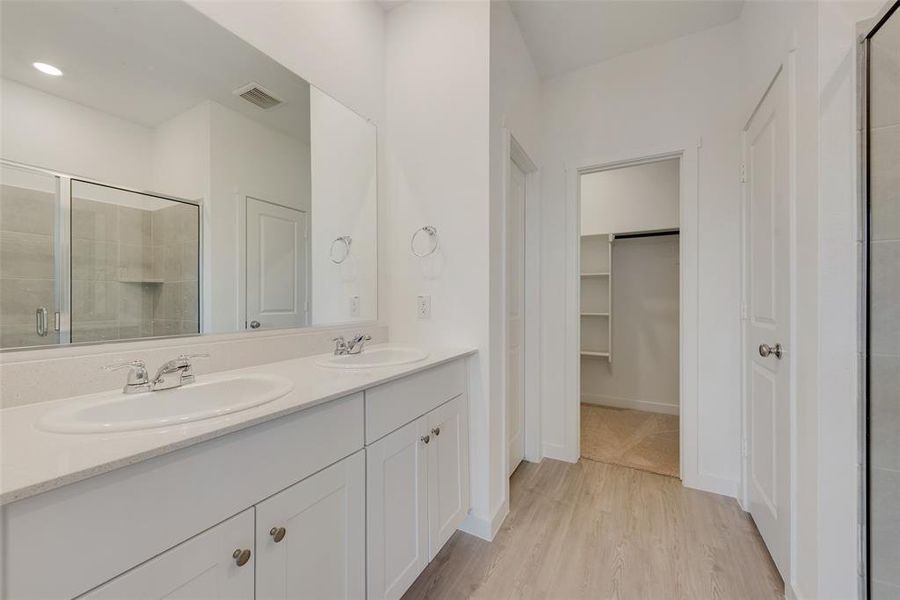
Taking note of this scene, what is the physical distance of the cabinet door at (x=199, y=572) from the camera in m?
0.62

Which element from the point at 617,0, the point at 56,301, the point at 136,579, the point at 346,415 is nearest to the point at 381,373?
the point at 346,415

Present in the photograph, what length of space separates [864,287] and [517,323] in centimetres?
156

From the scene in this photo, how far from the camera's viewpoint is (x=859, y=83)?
1102 millimetres

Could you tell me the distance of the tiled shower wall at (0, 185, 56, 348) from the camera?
0.86 m

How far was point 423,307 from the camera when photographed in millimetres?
1875

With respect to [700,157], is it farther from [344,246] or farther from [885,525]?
[344,246]

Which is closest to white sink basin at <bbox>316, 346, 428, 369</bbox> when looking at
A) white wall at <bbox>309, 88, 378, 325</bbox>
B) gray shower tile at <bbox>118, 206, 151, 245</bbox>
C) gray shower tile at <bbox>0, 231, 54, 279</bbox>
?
white wall at <bbox>309, 88, 378, 325</bbox>

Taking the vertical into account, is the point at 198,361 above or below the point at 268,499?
above

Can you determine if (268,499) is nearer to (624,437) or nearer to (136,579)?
(136,579)

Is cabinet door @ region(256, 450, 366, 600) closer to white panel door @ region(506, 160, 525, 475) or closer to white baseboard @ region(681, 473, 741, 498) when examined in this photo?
white panel door @ region(506, 160, 525, 475)

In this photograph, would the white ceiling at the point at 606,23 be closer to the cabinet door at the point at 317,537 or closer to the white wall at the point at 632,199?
the white wall at the point at 632,199

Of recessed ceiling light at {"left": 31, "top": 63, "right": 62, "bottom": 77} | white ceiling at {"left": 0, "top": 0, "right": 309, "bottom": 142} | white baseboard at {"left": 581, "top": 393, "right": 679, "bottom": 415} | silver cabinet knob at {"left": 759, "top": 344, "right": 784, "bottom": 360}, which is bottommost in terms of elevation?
white baseboard at {"left": 581, "top": 393, "right": 679, "bottom": 415}

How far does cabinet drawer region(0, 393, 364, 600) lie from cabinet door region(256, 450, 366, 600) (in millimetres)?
60

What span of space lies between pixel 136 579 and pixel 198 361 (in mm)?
699
